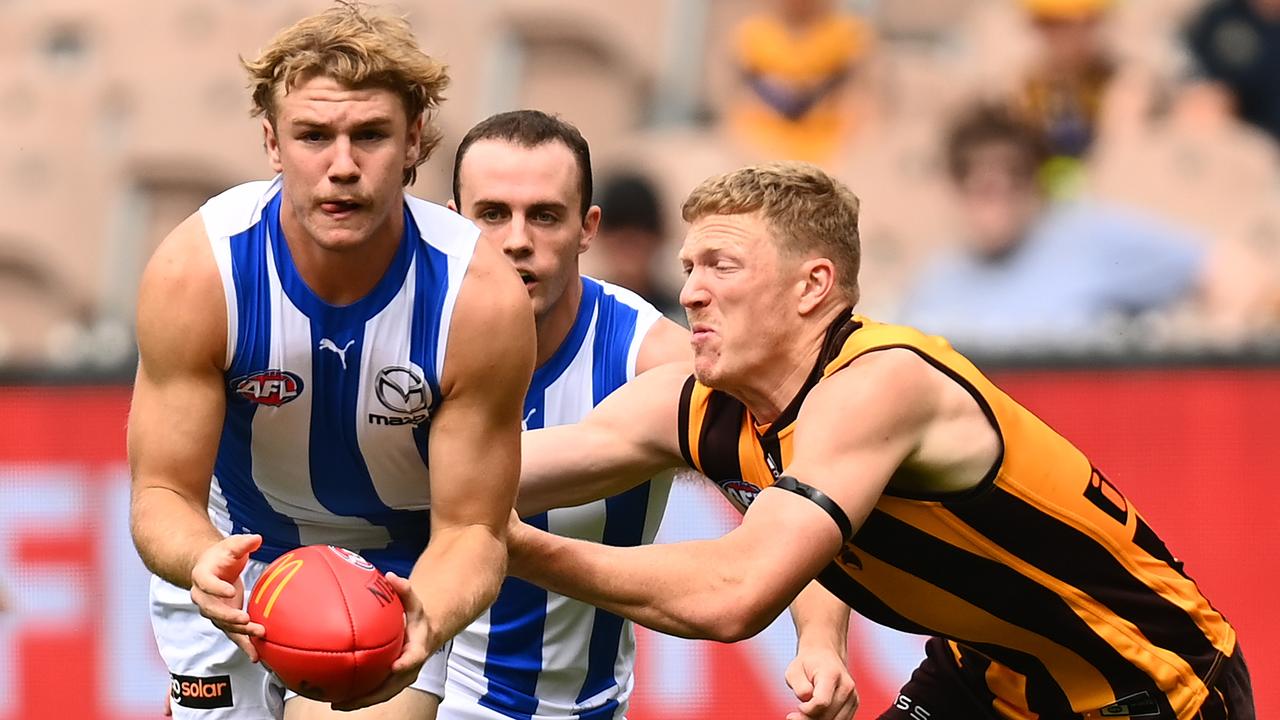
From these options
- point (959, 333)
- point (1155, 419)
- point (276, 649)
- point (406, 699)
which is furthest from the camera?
point (959, 333)

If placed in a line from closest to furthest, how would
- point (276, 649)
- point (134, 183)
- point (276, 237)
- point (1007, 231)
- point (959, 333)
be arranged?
1. point (276, 649)
2. point (276, 237)
3. point (959, 333)
4. point (1007, 231)
5. point (134, 183)

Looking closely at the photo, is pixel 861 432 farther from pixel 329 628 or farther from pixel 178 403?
pixel 178 403

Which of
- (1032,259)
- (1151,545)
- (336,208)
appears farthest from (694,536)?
(336,208)

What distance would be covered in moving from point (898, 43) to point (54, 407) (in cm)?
539

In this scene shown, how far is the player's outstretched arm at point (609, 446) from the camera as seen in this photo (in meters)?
5.08

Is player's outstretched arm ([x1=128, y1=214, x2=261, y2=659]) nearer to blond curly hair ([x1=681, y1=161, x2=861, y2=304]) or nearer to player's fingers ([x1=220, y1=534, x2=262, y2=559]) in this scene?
player's fingers ([x1=220, y1=534, x2=262, y2=559])

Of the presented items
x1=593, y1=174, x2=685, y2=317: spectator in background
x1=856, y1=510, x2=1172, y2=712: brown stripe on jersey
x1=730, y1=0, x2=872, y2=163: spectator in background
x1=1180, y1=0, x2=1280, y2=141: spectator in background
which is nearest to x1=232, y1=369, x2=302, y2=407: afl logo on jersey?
x1=856, y1=510, x2=1172, y2=712: brown stripe on jersey

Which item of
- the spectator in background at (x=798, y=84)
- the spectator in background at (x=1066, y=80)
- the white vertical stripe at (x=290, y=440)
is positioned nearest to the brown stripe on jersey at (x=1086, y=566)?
the white vertical stripe at (x=290, y=440)

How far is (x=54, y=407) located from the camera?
847 cm

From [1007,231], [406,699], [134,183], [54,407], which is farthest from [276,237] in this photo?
[134,183]

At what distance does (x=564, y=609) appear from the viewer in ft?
18.6

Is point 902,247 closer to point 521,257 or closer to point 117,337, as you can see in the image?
point 117,337

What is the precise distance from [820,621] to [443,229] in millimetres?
1636

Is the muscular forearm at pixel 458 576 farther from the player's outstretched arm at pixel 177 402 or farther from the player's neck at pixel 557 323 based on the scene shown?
the player's neck at pixel 557 323
